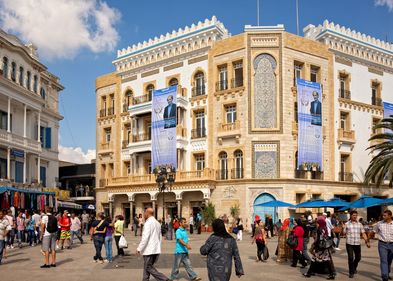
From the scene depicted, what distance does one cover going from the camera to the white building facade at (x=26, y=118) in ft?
120

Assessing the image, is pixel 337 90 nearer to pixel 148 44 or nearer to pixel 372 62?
pixel 372 62

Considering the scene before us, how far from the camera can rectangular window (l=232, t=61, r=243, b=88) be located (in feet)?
127

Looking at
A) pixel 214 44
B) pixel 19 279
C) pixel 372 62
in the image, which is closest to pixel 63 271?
pixel 19 279

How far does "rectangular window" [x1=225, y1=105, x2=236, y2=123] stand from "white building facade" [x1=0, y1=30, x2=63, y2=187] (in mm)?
15071

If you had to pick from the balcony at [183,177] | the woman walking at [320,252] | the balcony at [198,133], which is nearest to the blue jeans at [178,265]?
the woman walking at [320,252]

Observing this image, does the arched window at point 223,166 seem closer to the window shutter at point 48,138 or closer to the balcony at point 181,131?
the balcony at point 181,131

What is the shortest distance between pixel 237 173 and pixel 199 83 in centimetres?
824

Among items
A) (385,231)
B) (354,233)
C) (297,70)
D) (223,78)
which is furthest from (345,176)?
(385,231)

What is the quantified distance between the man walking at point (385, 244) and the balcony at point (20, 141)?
2913 centimetres

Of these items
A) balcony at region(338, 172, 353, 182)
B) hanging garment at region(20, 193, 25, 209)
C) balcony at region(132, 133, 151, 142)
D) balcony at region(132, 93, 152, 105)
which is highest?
balcony at region(132, 93, 152, 105)

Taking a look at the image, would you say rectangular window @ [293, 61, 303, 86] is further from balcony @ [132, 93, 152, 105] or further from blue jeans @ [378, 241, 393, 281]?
blue jeans @ [378, 241, 393, 281]

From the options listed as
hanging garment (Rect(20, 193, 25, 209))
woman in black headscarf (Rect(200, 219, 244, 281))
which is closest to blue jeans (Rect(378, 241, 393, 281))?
woman in black headscarf (Rect(200, 219, 244, 281))

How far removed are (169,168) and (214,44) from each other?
10361 millimetres

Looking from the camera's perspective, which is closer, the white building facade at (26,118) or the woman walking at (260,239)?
the woman walking at (260,239)
